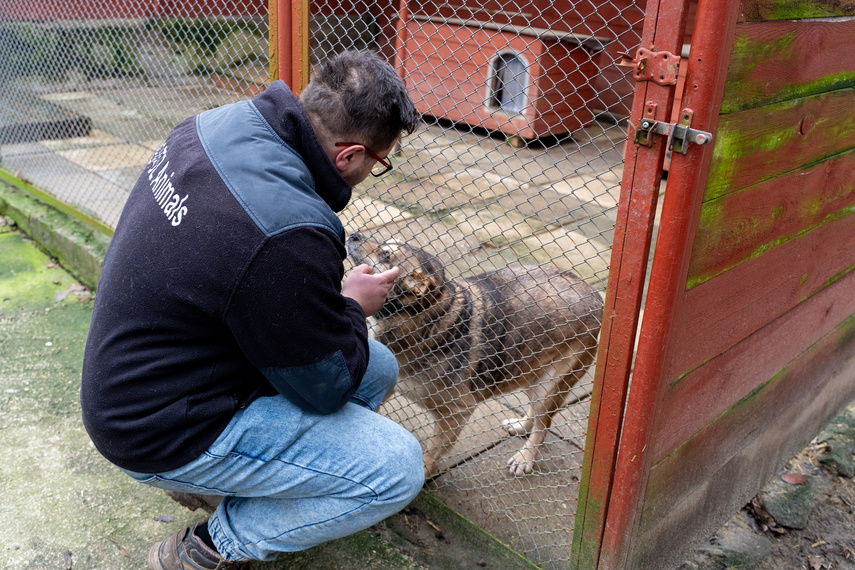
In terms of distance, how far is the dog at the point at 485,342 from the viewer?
2977 mm

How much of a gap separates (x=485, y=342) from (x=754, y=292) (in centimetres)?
121

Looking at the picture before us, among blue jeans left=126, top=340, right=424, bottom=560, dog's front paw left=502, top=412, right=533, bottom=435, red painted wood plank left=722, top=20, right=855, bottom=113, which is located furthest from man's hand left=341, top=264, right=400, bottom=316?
dog's front paw left=502, top=412, right=533, bottom=435

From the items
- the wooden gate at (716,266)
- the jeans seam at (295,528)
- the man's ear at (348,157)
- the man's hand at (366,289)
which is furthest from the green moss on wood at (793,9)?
the jeans seam at (295,528)

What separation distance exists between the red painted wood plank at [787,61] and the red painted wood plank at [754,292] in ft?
1.68

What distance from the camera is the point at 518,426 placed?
339cm

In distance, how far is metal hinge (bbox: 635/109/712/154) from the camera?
5.13 ft

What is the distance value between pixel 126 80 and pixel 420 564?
8500mm

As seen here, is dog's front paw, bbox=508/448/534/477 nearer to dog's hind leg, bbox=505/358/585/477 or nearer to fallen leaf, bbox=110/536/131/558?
dog's hind leg, bbox=505/358/585/477

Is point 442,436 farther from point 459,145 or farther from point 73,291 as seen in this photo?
point 459,145

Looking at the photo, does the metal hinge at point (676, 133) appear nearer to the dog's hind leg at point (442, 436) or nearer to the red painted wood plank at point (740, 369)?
the red painted wood plank at point (740, 369)

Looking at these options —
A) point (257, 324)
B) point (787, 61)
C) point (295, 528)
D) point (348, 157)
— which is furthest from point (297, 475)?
point (787, 61)

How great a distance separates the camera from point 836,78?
6.88 feet

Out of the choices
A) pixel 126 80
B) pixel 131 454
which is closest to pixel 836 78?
pixel 131 454

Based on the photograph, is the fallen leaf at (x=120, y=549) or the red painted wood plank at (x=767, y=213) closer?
the red painted wood plank at (x=767, y=213)
